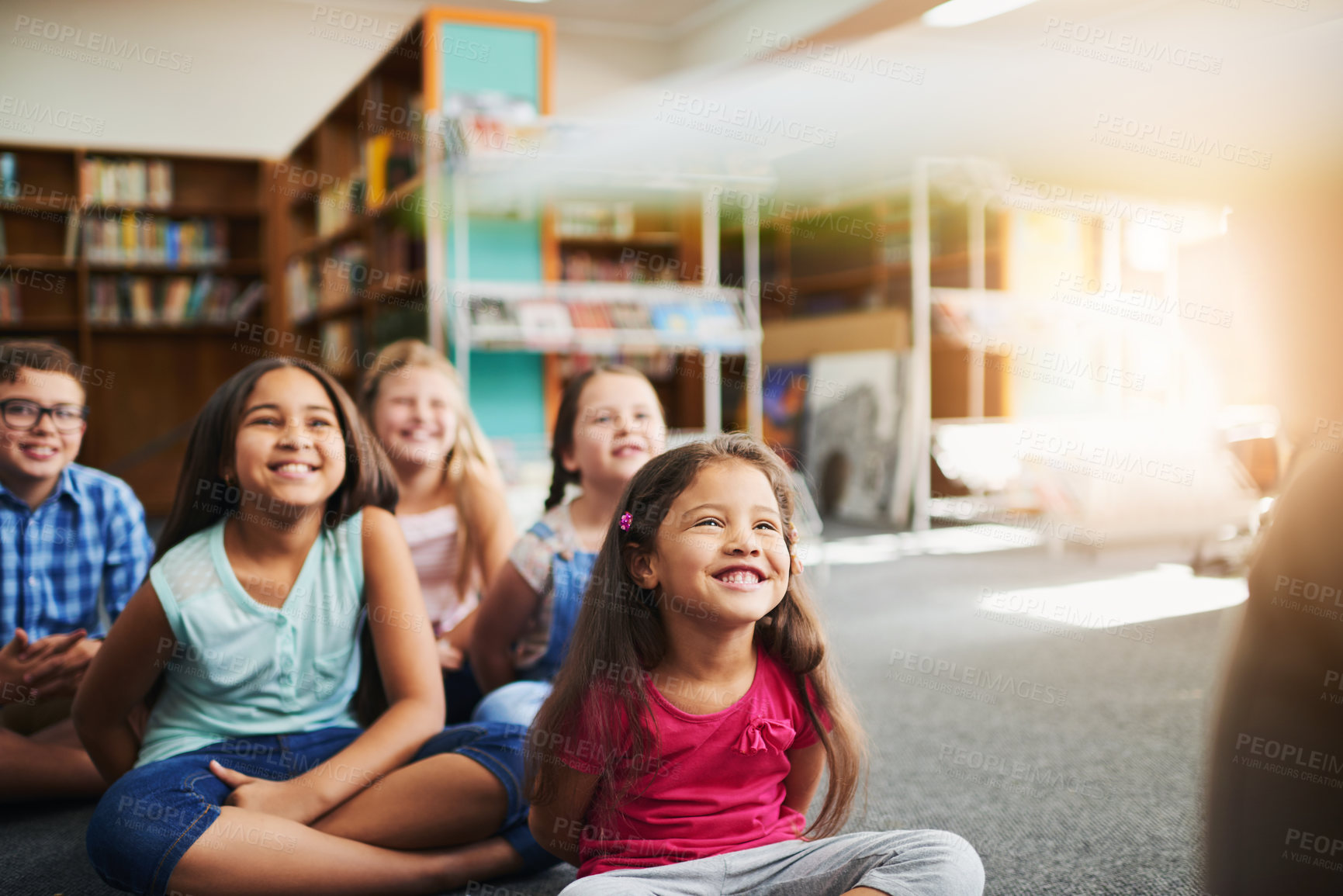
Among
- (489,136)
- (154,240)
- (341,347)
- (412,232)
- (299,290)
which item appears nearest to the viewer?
(489,136)

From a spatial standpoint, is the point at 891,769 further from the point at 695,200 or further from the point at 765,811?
the point at 695,200

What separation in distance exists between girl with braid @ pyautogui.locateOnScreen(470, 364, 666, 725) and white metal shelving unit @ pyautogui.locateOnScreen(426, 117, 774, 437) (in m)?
2.10

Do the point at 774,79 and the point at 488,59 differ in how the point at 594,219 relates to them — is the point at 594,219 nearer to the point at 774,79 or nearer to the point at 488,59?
the point at 488,59

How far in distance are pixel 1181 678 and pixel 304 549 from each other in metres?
2.13

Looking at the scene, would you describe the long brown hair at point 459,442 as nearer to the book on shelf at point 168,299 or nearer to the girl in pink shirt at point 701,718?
the girl in pink shirt at point 701,718

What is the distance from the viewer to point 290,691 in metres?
1.41

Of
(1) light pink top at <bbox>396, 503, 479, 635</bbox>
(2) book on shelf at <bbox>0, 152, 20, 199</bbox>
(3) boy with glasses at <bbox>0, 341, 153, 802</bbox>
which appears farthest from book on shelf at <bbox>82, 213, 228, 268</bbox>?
(1) light pink top at <bbox>396, 503, 479, 635</bbox>

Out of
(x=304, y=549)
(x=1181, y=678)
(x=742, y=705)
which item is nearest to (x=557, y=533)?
(x=304, y=549)

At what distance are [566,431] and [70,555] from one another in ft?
2.99

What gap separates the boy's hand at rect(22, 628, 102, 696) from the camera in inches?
61.7

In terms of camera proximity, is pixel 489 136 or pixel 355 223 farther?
pixel 355 223

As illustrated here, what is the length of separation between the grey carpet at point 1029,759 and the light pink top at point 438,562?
61 cm

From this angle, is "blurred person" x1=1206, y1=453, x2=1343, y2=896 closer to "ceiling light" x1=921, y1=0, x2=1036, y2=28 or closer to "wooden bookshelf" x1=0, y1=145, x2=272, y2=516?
"ceiling light" x1=921, y1=0, x2=1036, y2=28

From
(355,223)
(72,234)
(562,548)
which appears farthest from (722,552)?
(72,234)
